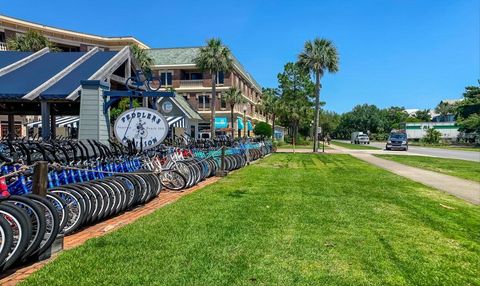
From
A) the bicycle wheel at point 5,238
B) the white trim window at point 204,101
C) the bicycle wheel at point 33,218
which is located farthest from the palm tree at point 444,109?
the bicycle wheel at point 5,238

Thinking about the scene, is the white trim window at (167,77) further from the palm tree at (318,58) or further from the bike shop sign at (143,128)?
the bike shop sign at (143,128)

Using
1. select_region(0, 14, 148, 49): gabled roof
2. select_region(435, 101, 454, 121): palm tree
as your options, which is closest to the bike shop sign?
select_region(0, 14, 148, 49): gabled roof

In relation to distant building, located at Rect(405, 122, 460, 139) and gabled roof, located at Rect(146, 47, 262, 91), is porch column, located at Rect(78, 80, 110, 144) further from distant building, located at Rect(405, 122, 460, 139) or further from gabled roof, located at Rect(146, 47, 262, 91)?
distant building, located at Rect(405, 122, 460, 139)

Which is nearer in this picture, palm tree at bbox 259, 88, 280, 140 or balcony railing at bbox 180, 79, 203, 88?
balcony railing at bbox 180, 79, 203, 88

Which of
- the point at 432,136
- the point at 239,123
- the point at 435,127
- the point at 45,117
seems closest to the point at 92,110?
the point at 45,117

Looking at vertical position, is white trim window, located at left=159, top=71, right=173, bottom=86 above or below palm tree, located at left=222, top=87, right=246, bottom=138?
above

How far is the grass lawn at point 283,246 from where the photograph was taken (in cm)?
424

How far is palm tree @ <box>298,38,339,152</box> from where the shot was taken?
37281 mm

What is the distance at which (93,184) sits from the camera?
6.09m

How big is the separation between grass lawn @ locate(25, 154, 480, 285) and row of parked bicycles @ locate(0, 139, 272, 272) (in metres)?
0.40

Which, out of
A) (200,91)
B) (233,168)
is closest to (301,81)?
(200,91)

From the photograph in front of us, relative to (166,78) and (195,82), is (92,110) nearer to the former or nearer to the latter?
(195,82)

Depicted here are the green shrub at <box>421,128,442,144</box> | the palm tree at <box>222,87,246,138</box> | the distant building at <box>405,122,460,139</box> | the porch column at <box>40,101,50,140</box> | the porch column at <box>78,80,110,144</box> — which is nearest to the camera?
the porch column at <box>78,80,110,144</box>

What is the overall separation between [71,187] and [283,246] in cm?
287
